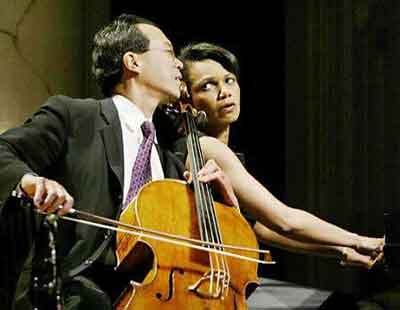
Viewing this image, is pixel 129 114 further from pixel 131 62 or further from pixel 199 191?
pixel 199 191

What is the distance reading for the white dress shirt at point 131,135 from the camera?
1885 mm

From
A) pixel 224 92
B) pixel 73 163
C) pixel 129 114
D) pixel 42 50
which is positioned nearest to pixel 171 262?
pixel 73 163

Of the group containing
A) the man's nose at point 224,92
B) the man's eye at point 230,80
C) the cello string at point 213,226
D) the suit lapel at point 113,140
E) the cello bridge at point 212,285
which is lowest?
the cello bridge at point 212,285

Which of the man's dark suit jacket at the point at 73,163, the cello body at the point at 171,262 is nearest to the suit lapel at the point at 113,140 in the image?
the man's dark suit jacket at the point at 73,163

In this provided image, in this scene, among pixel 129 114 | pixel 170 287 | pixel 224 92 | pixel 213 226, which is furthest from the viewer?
pixel 224 92

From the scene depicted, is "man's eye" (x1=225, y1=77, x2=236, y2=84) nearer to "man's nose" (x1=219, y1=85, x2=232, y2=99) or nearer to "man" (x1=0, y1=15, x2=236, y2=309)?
"man's nose" (x1=219, y1=85, x2=232, y2=99)

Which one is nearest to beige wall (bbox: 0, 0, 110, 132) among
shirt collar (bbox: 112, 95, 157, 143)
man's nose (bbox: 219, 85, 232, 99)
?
man's nose (bbox: 219, 85, 232, 99)

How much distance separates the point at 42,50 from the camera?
3.13m

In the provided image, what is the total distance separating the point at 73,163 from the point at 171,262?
350mm

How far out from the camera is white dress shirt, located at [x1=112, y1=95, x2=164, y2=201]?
74.2 inches

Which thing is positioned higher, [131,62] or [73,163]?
[131,62]

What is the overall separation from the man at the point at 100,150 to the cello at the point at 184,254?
9cm

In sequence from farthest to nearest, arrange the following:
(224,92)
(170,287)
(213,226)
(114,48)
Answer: (224,92) < (114,48) < (213,226) < (170,287)

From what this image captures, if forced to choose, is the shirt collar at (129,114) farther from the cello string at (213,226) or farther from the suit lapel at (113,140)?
the cello string at (213,226)
